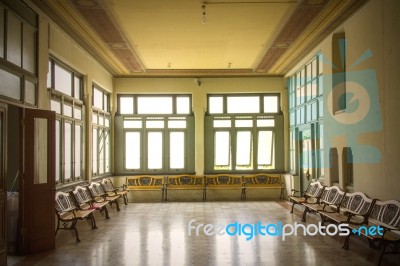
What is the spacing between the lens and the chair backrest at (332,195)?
25.4 ft

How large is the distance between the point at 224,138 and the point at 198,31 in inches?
212

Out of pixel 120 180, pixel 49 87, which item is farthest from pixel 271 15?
pixel 120 180

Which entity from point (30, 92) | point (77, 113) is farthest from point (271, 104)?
point (30, 92)

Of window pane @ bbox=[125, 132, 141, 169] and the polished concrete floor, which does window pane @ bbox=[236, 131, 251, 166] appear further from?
the polished concrete floor

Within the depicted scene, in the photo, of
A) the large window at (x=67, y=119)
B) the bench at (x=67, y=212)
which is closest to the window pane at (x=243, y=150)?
the large window at (x=67, y=119)

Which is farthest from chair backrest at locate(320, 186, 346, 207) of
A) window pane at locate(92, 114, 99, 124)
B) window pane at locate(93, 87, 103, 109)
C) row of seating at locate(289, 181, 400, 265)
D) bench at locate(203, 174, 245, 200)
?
window pane at locate(93, 87, 103, 109)

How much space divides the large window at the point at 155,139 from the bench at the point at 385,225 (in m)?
7.66

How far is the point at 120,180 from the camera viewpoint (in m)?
13.0

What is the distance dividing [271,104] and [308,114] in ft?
9.71

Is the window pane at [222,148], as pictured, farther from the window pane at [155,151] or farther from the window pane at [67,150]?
the window pane at [67,150]

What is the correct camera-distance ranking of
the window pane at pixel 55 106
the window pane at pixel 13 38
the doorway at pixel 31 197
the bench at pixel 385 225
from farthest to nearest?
the window pane at pixel 55 106, the doorway at pixel 31 197, the window pane at pixel 13 38, the bench at pixel 385 225

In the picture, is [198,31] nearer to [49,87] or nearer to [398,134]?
[49,87]

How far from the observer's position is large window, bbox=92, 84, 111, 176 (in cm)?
1110

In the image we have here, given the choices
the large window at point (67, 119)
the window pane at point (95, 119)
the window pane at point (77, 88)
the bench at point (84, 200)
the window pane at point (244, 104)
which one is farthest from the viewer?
the window pane at point (244, 104)
